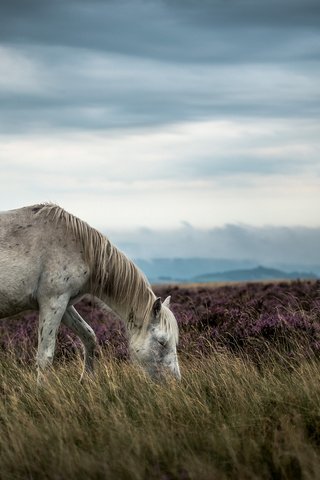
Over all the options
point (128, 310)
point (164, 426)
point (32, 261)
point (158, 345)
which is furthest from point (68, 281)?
point (164, 426)

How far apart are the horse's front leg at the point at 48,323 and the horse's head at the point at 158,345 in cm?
100

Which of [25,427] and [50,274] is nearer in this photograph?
[25,427]

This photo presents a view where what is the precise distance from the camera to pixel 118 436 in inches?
205

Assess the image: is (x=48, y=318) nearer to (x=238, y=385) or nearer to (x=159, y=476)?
(x=238, y=385)

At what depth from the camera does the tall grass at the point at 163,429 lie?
4.63 m

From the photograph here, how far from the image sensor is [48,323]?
7.44 metres

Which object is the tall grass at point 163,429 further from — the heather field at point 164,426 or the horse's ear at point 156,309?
the horse's ear at point 156,309

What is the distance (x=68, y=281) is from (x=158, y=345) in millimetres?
1291

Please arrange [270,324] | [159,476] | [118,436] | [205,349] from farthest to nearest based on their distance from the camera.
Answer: [270,324] < [205,349] < [118,436] < [159,476]

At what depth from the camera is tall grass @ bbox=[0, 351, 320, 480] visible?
15.2 feet

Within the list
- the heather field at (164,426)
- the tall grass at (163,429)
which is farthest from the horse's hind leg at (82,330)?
the tall grass at (163,429)

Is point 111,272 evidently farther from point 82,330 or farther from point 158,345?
point 158,345

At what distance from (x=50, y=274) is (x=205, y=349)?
2960mm

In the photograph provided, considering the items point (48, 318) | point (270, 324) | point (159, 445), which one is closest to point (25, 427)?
point (159, 445)
